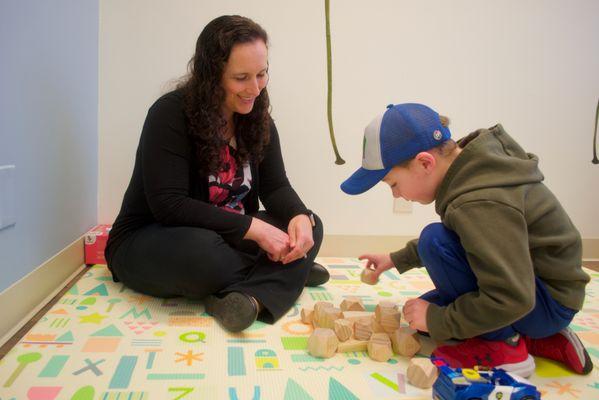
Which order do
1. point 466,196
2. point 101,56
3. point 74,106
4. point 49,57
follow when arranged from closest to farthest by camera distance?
point 466,196, point 49,57, point 74,106, point 101,56

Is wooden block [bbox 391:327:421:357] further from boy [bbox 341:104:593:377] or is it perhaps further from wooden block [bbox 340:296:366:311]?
wooden block [bbox 340:296:366:311]

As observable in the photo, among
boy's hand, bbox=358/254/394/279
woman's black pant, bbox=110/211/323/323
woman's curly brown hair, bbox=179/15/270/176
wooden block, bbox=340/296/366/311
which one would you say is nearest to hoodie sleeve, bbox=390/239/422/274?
boy's hand, bbox=358/254/394/279

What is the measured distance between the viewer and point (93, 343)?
96 cm

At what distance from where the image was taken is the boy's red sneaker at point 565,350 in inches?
36.1

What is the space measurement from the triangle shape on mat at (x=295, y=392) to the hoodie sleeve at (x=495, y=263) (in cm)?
29

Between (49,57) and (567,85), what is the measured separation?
69.2 inches

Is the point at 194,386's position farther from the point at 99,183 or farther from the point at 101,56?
the point at 101,56

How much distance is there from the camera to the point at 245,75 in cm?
117

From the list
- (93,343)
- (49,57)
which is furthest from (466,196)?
(49,57)

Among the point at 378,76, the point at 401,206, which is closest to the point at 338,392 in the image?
the point at 401,206

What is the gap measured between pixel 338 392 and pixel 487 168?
459 millimetres

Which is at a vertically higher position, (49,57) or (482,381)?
(49,57)

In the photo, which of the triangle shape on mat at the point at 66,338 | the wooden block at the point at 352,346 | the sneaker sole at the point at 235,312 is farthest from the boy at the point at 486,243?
the triangle shape on mat at the point at 66,338

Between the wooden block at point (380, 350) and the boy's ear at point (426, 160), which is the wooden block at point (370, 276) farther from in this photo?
the boy's ear at point (426, 160)
